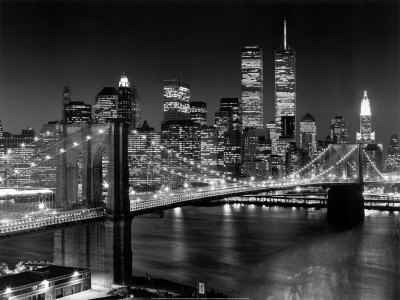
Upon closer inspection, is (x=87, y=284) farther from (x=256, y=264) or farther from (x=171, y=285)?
(x=256, y=264)

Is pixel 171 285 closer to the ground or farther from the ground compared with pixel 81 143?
closer to the ground

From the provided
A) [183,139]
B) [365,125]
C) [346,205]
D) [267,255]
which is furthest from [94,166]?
[365,125]

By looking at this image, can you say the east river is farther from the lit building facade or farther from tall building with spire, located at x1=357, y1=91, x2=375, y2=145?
tall building with spire, located at x1=357, y1=91, x2=375, y2=145

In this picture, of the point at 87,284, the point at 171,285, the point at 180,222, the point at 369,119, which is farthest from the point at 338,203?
the point at 369,119

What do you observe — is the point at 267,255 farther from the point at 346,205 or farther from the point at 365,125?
the point at 365,125

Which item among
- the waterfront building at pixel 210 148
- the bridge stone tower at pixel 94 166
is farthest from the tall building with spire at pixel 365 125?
the bridge stone tower at pixel 94 166

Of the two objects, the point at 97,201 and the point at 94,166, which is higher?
the point at 94,166

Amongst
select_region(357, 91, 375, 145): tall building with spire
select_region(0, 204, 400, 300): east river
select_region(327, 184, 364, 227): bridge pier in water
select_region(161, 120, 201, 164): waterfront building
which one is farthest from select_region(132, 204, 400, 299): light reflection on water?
select_region(357, 91, 375, 145): tall building with spire
